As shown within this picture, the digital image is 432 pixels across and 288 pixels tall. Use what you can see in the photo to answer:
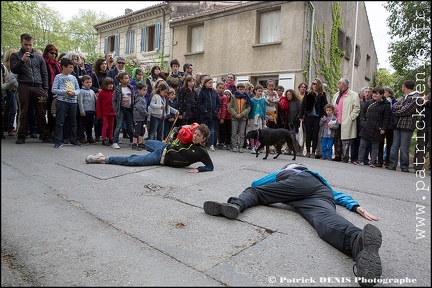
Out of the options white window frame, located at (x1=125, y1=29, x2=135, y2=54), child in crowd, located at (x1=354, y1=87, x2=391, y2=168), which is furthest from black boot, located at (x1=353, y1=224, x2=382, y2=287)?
white window frame, located at (x1=125, y1=29, x2=135, y2=54)

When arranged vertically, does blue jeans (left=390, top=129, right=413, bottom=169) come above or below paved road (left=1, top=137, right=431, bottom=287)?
above

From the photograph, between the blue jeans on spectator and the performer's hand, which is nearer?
the performer's hand

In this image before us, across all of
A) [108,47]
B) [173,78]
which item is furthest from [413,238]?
[108,47]

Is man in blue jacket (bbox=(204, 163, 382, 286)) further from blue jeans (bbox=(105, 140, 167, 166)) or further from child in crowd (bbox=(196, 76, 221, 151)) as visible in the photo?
child in crowd (bbox=(196, 76, 221, 151))

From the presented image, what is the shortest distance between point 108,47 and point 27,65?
52.8ft

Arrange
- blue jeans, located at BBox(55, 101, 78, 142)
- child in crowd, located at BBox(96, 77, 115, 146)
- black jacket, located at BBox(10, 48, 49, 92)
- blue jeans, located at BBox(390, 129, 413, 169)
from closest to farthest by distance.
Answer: black jacket, located at BBox(10, 48, 49, 92)
blue jeans, located at BBox(390, 129, 413, 169)
blue jeans, located at BBox(55, 101, 78, 142)
child in crowd, located at BBox(96, 77, 115, 146)

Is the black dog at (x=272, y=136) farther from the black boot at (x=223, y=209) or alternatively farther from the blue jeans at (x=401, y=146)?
the black boot at (x=223, y=209)

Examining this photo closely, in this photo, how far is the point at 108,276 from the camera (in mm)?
2172

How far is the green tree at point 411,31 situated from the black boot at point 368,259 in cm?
126

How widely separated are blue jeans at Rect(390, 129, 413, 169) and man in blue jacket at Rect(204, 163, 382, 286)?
302 cm

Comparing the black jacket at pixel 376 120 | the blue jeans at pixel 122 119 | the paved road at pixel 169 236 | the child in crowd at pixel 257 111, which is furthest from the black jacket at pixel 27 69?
the black jacket at pixel 376 120

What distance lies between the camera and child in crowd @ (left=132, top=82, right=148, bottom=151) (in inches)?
287

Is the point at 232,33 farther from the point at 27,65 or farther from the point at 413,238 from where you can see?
the point at 413,238

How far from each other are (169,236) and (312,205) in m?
1.50
